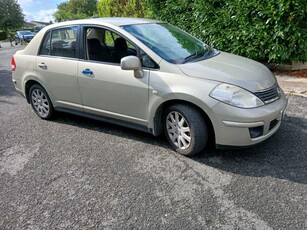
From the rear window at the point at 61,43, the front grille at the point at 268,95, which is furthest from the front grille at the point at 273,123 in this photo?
the rear window at the point at 61,43

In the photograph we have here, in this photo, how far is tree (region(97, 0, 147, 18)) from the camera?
10.8m

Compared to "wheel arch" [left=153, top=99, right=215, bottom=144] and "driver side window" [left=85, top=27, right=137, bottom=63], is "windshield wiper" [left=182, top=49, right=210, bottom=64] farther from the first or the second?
"driver side window" [left=85, top=27, right=137, bottom=63]

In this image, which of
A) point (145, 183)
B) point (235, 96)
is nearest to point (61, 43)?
point (145, 183)

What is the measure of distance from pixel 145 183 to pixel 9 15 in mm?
64656

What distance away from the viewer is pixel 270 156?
3.22 meters

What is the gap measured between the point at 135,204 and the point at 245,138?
132 centimetres

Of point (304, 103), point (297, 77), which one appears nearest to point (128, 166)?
point (304, 103)

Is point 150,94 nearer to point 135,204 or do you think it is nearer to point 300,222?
point 135,204

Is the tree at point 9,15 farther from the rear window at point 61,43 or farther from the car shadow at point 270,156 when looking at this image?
the car shadow at point 270,156

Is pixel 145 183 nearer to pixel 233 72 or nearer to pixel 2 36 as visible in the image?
pixel 233 72

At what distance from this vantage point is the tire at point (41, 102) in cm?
456

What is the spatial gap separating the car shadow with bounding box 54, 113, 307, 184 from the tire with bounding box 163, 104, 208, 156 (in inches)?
6.6

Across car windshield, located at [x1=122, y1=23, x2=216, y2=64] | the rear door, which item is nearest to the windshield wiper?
car windshield, located at [x1=122, y1=23, x2=216, y2=64]

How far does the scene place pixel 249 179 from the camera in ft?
9.40
